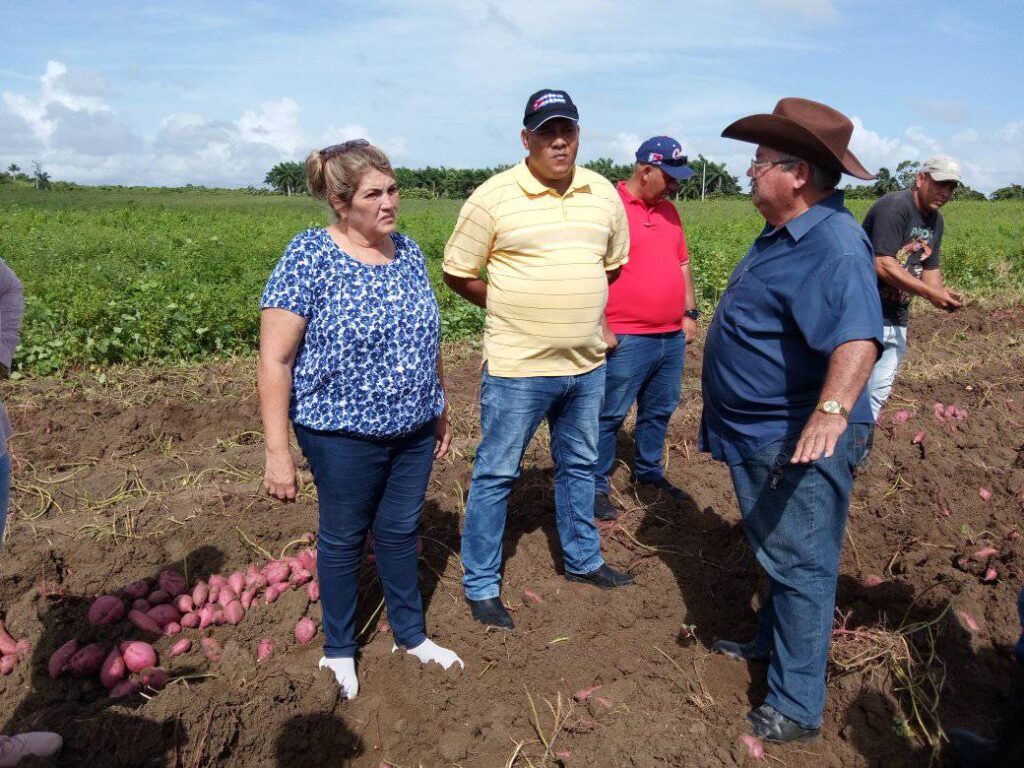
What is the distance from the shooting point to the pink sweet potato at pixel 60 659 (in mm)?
3045

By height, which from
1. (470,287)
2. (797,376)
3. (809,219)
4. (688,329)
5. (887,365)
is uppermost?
(809,219)

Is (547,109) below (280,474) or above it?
above

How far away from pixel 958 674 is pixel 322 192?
2933 millimetres

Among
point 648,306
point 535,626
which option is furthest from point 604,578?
point 648,306

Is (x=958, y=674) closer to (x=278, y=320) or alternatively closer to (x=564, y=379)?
(x=564, y=379)

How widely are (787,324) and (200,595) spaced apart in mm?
2687

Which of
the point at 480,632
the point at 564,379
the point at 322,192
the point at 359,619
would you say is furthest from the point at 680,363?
the point at 322,192

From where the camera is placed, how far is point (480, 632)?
10.9 ft

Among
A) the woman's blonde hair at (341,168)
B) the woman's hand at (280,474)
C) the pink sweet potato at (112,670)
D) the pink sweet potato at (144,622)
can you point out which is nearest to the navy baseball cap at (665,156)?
the woman's blonde hair at (341,168)

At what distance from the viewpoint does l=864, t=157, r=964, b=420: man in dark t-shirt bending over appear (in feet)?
14.8

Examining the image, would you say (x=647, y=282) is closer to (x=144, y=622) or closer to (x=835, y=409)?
(x=835, y=409)

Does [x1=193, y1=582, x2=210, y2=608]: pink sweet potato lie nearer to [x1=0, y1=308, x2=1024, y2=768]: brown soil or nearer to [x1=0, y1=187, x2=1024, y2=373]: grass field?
[x1=0, y1=308, x2=1024, y2=768]: brown soil

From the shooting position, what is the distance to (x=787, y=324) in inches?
95.0

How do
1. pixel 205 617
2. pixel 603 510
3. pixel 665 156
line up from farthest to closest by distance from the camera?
pixel 603 510
pixel 665 156
pixel 205 617
